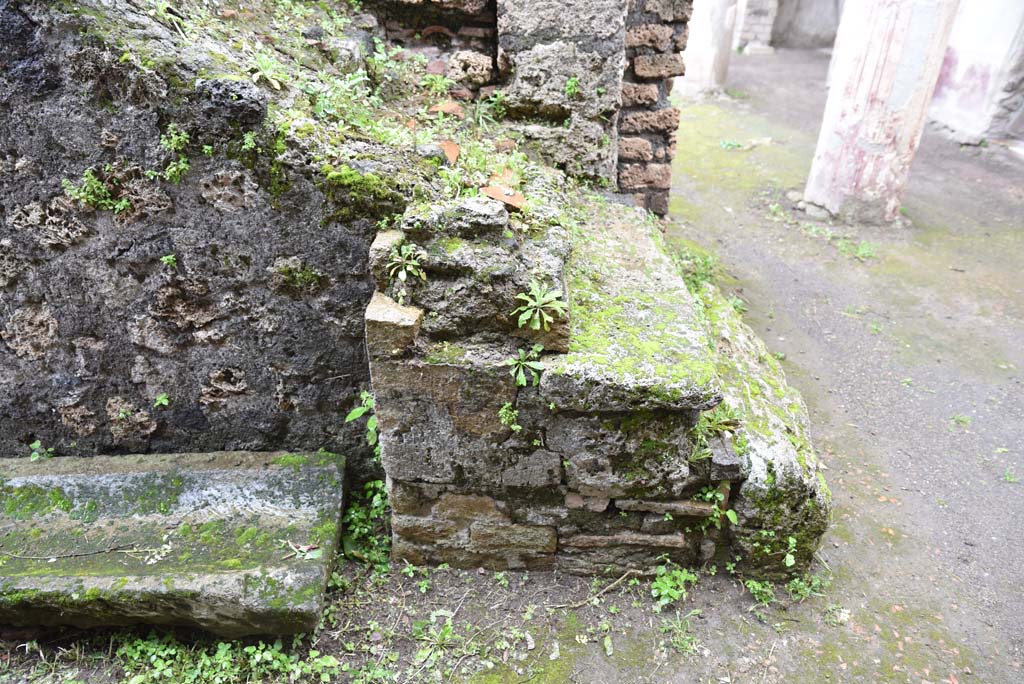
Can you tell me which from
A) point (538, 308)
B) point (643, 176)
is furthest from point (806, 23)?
point (538, 308)

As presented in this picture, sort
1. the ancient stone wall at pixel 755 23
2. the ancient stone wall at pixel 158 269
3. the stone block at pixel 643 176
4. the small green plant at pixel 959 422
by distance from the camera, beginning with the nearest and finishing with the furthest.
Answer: the ancient stone wall at pixel 158 269, the small green plant at pixel 959 422, the stone block at pixel 643 176, the ancient stone wall at pixel 755 23

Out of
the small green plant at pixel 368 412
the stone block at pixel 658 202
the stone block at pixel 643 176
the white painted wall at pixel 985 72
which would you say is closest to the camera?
the small green plant at pixel 368 412

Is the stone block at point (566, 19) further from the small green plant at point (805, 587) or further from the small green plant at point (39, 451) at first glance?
the small green plant at point (39, 451)

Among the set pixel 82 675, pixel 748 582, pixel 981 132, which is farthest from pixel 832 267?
pixel 82 675

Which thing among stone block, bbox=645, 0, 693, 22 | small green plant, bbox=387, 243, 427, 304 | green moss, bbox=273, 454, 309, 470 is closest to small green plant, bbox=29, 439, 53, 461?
green moss, bbox=273, 454, 309, 470

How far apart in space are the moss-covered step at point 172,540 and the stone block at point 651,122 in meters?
2.82

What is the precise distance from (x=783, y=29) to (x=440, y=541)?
14.3 metres

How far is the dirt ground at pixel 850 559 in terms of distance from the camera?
7.68 feet

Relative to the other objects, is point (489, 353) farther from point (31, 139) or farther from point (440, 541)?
point (31, 139)

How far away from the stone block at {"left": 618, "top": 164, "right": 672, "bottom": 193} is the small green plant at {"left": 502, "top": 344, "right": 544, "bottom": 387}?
2.58 m

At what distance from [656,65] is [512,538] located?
9.82 feet

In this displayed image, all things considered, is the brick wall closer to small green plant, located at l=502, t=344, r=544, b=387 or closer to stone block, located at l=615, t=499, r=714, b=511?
small green plant, located at l=502, t=344, r=544, b=387

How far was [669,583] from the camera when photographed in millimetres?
2564

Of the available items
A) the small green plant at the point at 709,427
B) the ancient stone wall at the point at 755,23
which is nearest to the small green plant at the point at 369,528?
the small green plant at the point at 709,427
